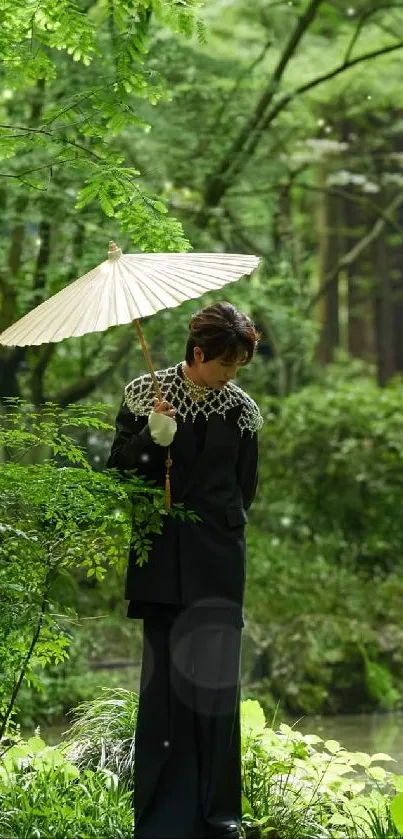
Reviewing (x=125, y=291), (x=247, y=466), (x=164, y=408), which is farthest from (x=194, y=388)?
(x=125, y=291)

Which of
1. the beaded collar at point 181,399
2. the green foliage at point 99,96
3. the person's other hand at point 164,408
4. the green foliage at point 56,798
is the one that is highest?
the green foliage at point 99,96

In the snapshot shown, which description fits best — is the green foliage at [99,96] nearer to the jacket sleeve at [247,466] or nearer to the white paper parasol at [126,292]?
the white paper parasol at [126,292]

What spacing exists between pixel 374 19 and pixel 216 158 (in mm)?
3880

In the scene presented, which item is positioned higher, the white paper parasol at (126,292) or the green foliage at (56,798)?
the white paper parasol at (126,292)

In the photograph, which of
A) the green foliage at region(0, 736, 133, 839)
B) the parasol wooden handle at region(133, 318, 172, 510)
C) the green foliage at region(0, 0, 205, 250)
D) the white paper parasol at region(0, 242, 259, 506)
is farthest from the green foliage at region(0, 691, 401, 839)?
the green foliage at region(0, 0, 205, 250)

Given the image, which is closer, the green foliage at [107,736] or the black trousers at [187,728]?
the black trousers at [187,728]

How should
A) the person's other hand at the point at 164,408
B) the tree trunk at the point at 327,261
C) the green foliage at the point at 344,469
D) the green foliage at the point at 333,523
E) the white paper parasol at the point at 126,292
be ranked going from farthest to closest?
the tree trunk at the point at 327,261 → the green foliage at the point at 344,469 → the green foliage at the point at 333,523 → the person's other hand at the point at 164,408 → the white paper parasol at the point at 126,292

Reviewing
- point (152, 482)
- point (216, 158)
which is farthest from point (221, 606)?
point (216, 158)

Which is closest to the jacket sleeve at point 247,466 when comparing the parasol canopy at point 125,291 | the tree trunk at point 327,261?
the parasol canopy at point 125,291


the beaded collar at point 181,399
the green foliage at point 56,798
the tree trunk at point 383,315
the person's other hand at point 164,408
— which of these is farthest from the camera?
the tree trunk at point 383,315

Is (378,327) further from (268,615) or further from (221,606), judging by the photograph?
(221,606)

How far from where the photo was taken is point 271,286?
1297 centimetres

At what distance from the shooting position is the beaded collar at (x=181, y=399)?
5148 mm

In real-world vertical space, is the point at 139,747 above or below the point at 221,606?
below
